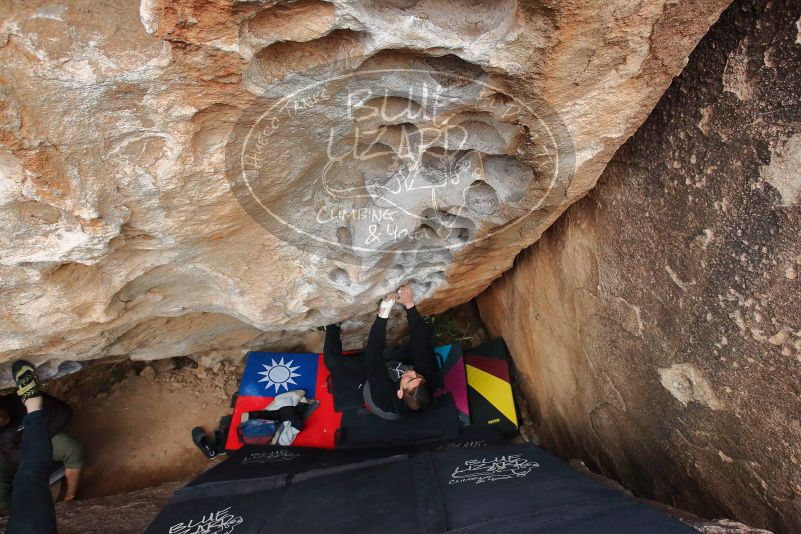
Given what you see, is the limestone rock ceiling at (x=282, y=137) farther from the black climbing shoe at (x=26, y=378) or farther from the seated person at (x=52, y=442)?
the seated person at (x=52, y=442)

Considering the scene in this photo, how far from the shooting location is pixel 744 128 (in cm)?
117

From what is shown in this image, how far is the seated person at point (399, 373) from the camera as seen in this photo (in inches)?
89.4

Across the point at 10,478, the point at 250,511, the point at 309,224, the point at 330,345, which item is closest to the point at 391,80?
the point at 309,224

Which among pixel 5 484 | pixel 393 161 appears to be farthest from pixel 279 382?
pixel 393 161

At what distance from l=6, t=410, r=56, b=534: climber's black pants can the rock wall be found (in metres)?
1.99

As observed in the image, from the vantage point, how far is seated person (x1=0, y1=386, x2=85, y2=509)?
243 cm

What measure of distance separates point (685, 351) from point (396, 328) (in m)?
1.64

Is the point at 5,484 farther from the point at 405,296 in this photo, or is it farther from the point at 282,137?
the point at 282,137

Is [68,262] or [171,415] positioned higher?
[68,262]

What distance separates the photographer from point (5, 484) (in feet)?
7.91

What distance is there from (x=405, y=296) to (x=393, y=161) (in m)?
0.80

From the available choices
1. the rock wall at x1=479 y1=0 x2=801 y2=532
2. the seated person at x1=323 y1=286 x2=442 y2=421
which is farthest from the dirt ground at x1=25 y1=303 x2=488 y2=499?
the rock wall at x1=479 y1=0 x2=801 y2=532

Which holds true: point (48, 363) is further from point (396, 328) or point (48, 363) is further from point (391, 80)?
point (391, 80)

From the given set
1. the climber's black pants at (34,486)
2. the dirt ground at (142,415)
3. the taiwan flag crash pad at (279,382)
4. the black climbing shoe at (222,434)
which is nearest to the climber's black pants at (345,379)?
the taiwan flag crash pad at (279,382)
